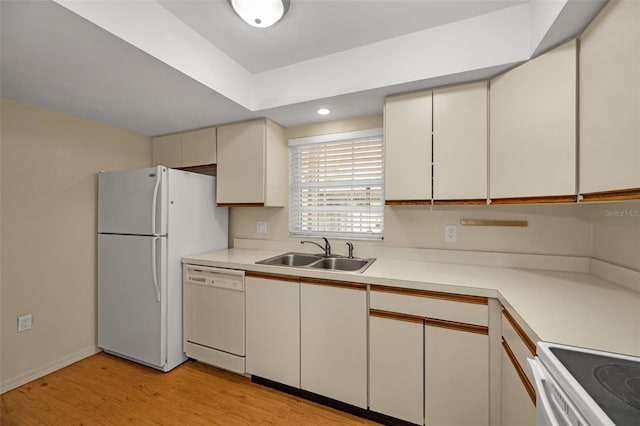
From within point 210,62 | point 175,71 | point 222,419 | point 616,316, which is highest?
point 210,62

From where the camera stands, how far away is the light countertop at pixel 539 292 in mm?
904

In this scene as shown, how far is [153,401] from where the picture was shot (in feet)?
5.97

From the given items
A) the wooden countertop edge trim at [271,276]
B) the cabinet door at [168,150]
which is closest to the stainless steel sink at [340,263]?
the wooden countertop edge trim at [271,276]

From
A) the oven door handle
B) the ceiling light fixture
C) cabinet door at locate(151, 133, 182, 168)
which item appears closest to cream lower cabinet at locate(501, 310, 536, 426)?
the oven door handle

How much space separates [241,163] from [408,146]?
4.90 feet

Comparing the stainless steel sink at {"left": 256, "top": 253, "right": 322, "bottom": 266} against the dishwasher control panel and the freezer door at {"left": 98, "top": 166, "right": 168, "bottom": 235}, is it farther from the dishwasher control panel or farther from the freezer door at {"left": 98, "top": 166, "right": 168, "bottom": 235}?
the freezer door at {"left": 98, "top": 166, "right": 168, "bottom": 235}

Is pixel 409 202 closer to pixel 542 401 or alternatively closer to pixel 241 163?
pixel 542 401

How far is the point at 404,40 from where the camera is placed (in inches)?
66.6

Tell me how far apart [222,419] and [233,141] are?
85.5 inches

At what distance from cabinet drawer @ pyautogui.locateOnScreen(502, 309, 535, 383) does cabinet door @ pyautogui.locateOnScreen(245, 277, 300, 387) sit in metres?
1.20

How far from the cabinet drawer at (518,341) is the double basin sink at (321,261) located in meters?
0.93

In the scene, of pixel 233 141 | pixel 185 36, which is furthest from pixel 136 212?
pixel 185 36

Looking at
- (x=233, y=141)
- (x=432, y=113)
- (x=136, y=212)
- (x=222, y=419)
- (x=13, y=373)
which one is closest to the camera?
(x=222, y=419)

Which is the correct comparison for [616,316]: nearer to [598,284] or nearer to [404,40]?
[598,284]
